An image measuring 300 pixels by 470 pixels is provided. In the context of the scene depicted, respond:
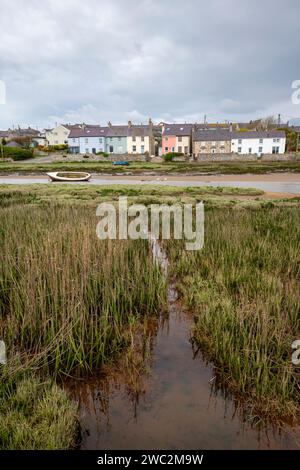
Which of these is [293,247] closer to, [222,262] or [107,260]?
[222,262]

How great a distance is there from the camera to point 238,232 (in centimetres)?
1030

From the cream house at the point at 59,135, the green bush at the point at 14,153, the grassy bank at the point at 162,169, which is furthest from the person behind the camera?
the cream house at the point at 59,135

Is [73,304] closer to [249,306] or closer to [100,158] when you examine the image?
[249,306]

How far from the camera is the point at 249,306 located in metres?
5.64

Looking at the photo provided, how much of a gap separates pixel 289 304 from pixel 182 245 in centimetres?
467

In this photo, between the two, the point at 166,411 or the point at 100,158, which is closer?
the point at 166,411

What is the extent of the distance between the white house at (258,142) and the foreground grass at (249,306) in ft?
257

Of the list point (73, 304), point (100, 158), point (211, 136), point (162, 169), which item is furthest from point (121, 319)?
point (211, 136)

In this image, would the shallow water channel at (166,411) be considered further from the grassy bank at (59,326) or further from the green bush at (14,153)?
the green bush at (14,153)

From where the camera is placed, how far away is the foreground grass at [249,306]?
4004 millimetres

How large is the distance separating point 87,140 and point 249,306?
9107 centimetres

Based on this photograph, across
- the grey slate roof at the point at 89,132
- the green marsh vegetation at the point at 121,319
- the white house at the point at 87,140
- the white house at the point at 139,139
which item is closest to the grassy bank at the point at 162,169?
the white house at the point at 139,139

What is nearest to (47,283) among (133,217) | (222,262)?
(222,262)
